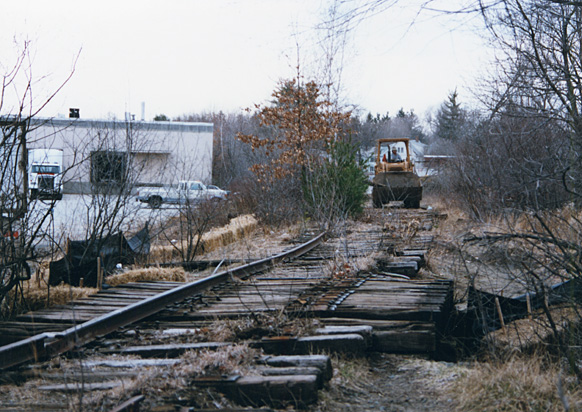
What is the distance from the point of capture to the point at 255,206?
64.5ft

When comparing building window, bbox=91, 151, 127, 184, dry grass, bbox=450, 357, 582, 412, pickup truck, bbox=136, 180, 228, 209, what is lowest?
dry grass, bbox=450, 357, 582, 412

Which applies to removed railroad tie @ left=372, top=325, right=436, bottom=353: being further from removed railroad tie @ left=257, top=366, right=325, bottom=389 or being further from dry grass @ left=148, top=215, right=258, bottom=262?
dry grass @ left=148, top=215, right=258, bottom=262

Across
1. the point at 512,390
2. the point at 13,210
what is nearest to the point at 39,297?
the point at 13,210

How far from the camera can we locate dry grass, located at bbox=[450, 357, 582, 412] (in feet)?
11.4

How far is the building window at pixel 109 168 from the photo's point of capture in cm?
1055

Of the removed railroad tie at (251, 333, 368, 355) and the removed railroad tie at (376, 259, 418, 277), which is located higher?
the removed railroad tie at (376, 259, 418, 277)

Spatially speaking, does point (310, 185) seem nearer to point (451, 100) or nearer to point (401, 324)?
point (401, 324)

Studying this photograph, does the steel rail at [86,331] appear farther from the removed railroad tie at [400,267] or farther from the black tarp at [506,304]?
the black tarp at [506,304]

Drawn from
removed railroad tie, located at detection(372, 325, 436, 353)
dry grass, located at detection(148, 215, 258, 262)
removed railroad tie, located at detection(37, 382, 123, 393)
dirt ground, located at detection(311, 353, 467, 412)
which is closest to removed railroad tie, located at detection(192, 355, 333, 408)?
dirt ground, located at detection(311, 353, 467, 412)

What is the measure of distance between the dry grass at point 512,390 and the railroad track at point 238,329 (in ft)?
2.68

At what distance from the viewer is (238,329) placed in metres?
4.69

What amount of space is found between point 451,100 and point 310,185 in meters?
79.2

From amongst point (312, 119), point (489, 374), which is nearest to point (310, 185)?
point (312, 119)

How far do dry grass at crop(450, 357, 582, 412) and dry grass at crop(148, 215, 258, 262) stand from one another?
8614mm
